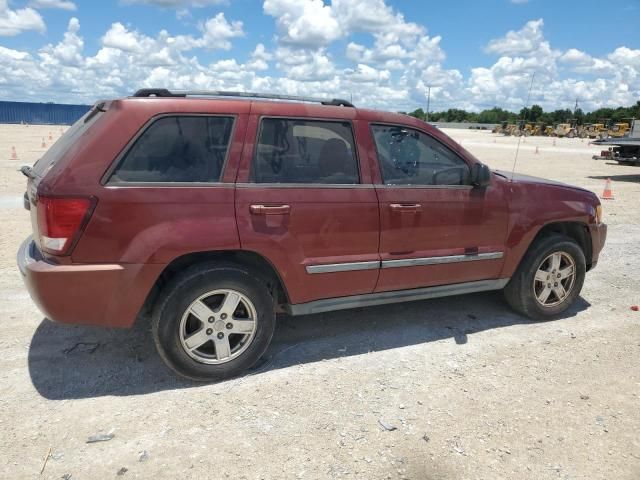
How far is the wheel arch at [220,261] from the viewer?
323 cm

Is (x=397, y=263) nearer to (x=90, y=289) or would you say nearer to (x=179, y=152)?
(x=179, y=152)

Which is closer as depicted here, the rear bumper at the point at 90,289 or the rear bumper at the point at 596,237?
the rear bumper at the point at 90,289

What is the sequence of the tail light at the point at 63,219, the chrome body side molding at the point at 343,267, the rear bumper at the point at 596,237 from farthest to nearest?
the rear bumper at the point at 596,237 < the chrome body side molding at the point at 343,267 < the tail light at the point at 63,219

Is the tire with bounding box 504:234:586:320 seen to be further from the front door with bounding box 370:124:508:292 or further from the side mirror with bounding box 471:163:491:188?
the side mirror with bounding box 471:163:491:188

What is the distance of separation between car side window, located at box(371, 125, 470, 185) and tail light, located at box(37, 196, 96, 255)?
2.09 m

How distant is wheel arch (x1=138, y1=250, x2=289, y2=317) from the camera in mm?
3234

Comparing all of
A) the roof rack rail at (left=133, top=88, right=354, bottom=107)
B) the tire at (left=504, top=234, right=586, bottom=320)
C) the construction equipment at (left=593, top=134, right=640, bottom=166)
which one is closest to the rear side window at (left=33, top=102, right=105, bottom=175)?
the roof rack rail at (left=133, top=88, right=354, bottom=107)

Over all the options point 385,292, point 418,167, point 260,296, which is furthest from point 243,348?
point 418,167

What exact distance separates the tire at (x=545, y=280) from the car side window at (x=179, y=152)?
9.50ft

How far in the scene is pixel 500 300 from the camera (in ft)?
16.5

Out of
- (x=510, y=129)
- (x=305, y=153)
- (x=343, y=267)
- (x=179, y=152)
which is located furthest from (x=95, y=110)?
(x=510, y=129)

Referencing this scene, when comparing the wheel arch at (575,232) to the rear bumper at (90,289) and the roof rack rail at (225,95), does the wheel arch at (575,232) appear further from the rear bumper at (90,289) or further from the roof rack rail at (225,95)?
the rear bumper at (90,289)

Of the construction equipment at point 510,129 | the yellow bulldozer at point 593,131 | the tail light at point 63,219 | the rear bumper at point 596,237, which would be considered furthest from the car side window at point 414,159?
the yellow bulldozer at point 593,131

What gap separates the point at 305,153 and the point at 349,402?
5.73 feet
